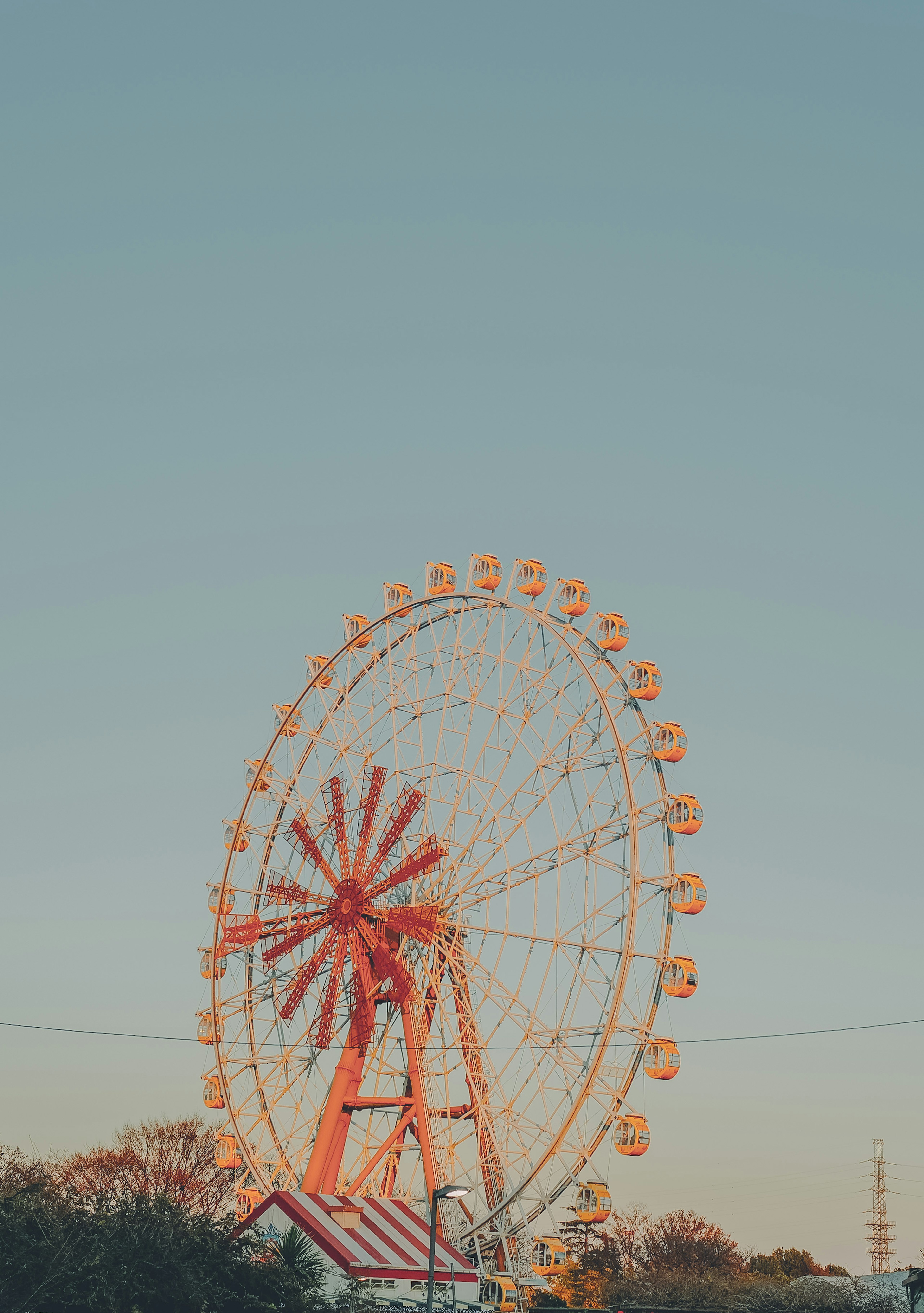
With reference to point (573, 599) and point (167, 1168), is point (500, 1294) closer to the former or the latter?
point (573, 599)

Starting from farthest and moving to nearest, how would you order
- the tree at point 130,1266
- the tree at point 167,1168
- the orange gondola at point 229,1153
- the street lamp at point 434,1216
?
1. the tree at point 167,1168
2. the orange gondola at point 229,1153
3. the tree at point 130,1266
4. the street lamp at point 434,1216

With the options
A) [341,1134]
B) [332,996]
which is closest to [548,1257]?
[341,1134]

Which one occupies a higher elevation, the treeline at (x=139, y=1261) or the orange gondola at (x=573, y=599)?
the orange gondola at (x=573, y=599)

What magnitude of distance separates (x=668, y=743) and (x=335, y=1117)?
14.9 meters

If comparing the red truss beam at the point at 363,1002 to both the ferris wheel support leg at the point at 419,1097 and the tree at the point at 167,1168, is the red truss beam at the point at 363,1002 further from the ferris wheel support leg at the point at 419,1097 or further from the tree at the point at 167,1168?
the tree at the point at 167,1168

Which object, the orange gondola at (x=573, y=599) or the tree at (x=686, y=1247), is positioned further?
the tree at (x=686, y=1247)

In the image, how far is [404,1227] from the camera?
1550 inches

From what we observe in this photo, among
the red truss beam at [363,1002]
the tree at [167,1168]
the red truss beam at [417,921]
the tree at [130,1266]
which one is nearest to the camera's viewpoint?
the tree at [130,1266]

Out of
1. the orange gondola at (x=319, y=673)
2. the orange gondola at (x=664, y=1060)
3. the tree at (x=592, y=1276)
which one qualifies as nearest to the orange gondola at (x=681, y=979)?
the orange gondola at (x=664, y=1060)

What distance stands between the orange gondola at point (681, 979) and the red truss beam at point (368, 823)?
37.5 feet

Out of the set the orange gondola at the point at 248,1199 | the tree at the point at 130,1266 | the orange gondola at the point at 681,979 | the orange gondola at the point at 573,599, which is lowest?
the tree at the point at 130,1266

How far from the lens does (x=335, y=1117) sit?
42.9m

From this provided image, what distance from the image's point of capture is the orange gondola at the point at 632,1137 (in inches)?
1399

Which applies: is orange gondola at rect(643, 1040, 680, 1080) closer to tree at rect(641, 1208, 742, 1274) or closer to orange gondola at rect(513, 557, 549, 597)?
orange gondola at rect(513, 557, 549, 597)
